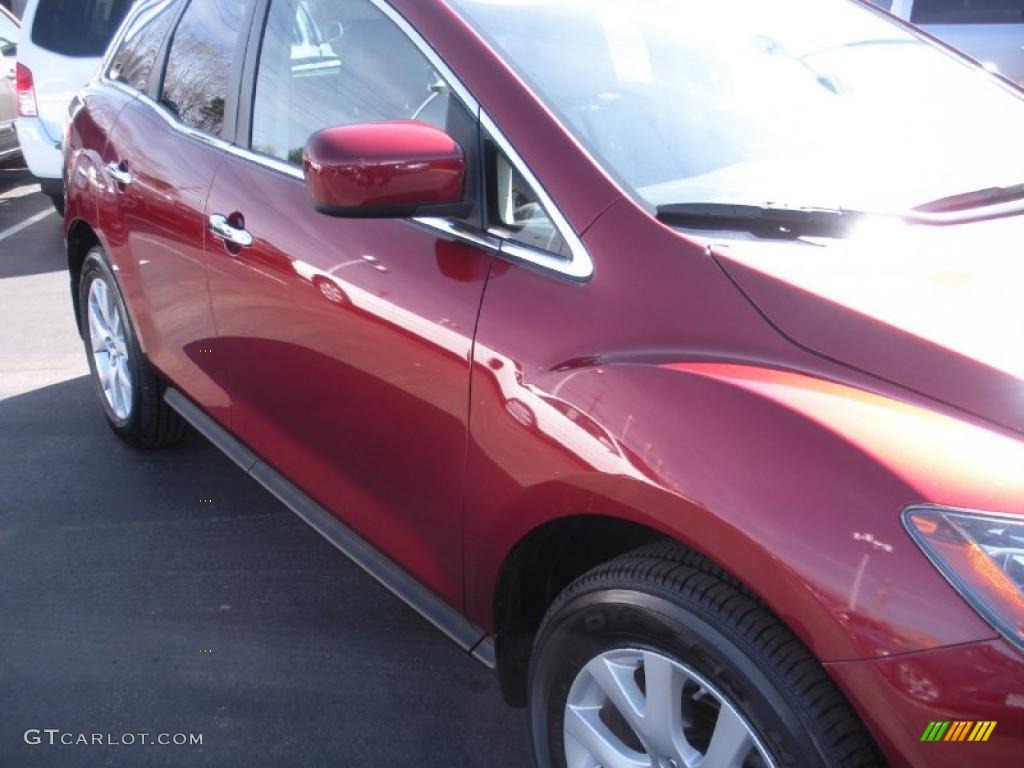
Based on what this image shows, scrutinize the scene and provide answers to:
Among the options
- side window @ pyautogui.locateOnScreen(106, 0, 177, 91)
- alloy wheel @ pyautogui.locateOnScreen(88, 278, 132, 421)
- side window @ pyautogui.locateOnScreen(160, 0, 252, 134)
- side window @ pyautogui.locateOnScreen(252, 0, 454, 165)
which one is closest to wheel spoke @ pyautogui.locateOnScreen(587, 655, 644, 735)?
side window @ pyautogui.locateOnScreen(252, 0, 454, 165)

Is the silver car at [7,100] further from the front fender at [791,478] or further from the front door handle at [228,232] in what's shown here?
the front fender at [791,478]

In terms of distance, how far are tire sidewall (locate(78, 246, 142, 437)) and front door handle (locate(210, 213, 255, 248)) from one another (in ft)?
3.27

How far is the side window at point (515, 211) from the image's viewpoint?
199 cm

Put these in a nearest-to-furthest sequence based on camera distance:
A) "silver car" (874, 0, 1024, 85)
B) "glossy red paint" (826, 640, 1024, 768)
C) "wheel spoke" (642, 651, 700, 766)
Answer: "glossy red paint" (826, 640, 1024, 768) → "wheel spoke" (642, 651, 700, 766) → "silver car" (874, 0, 1024, 85)

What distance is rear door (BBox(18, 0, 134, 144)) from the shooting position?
24.6 ft

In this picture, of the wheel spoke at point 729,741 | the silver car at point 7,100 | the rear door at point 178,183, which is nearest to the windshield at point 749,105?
the wheel spoke at point 729,741

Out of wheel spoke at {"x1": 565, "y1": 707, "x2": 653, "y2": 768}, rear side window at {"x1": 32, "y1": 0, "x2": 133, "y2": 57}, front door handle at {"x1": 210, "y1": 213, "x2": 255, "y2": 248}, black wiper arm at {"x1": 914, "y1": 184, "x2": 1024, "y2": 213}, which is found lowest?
wheel spoke at {"x1": 565, "y1": 707, "x2": 653, "y2": 768}

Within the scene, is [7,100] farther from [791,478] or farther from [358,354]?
[791,478]

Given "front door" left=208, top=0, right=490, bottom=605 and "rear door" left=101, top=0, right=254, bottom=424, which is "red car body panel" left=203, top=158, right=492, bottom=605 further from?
"rear door" left=101, top=0, right=254, bottom=424

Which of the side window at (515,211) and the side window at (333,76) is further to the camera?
the side window at (333,76)

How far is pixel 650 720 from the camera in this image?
1.81 metres

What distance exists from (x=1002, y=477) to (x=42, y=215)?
345 inches

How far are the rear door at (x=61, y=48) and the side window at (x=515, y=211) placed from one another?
246 inches

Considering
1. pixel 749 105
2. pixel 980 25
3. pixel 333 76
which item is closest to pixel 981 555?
pixel 749 105
